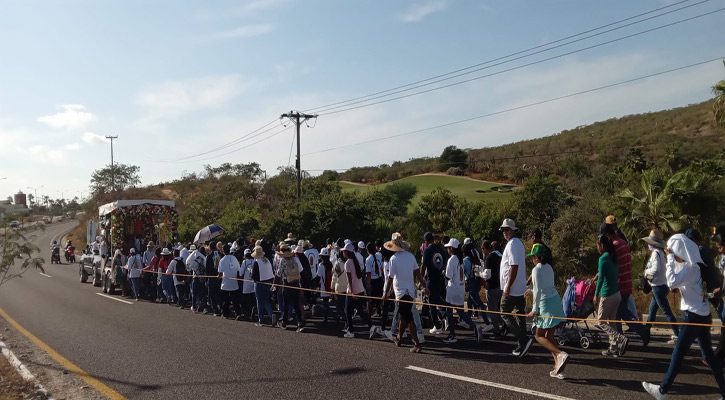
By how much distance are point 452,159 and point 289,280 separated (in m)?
70.9

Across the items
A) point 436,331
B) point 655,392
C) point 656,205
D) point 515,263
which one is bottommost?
point 436,331

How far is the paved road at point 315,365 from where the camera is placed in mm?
7102

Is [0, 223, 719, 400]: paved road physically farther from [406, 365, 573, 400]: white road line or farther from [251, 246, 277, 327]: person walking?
[251, 246, 277, 327]: person walking

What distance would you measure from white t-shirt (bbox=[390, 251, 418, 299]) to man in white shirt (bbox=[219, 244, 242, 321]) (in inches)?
219

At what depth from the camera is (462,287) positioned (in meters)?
10.6

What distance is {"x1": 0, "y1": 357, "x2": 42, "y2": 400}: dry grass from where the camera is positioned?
7379mm

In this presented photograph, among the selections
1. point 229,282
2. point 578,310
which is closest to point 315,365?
point 578,310

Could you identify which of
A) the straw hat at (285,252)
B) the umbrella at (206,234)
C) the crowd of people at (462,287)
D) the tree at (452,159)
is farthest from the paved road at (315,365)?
the tree at (452,159)

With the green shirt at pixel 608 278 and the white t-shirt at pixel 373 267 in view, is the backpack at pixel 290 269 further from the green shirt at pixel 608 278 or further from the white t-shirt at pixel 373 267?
the green shirt at pixel 608 278

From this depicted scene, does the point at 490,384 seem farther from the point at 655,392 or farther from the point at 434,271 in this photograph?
the point at 434,271

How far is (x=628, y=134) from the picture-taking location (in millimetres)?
79062

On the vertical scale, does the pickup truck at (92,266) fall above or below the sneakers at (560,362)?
above

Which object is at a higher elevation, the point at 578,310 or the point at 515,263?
the point at 515,263

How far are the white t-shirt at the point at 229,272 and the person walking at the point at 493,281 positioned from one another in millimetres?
6230
